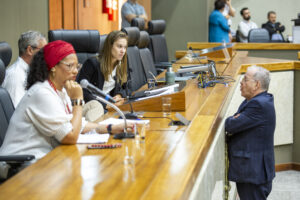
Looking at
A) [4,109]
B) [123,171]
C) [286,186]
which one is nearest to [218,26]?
[286,186]

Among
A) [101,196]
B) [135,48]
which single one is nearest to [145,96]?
[101,196]

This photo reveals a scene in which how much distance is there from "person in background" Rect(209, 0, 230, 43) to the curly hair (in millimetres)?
6025

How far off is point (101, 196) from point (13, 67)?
2.08 metres

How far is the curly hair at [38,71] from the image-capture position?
7.79 feet

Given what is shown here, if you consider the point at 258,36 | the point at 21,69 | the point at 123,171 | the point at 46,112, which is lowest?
the point at 123,171

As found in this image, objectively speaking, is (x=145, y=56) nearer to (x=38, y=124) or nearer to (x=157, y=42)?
(x=157, y=42)

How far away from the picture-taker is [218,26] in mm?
8250

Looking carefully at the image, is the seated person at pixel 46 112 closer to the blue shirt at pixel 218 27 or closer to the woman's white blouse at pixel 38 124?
the woman's white blouse at pixel 38 124

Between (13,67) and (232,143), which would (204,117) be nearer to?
(232,143)

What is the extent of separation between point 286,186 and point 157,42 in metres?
3.17

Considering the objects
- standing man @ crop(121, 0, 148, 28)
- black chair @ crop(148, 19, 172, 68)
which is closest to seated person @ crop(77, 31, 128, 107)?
black chair @ crop(148, 19, 172, 68)

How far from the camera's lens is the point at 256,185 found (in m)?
3.27

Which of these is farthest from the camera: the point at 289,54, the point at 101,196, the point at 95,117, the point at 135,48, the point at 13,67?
the point at 289,54

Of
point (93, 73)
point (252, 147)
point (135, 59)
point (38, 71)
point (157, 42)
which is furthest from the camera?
point (157, 42)
